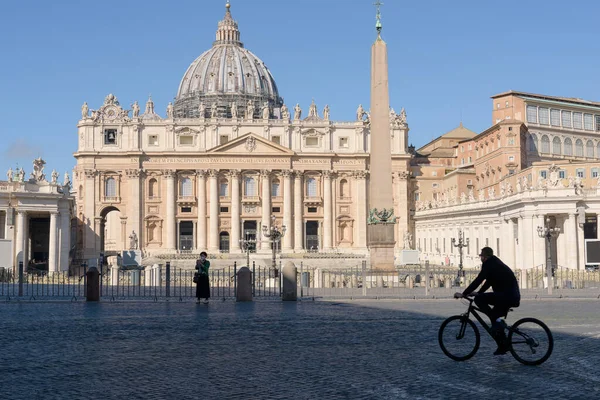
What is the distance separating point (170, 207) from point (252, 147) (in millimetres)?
9744

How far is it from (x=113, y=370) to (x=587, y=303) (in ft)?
54.3

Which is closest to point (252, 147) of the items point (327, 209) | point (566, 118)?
point (327, 209)

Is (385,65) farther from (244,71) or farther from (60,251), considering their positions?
(244,71)

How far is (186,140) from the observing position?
260 feet

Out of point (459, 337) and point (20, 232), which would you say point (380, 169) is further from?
point (20, 232)

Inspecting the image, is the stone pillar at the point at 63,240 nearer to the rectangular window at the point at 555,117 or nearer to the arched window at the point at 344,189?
the arched window at the point at 344,189

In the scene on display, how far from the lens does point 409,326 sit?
1602 cm

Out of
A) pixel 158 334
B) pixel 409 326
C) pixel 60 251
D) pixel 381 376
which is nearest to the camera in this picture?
pixel 381 376

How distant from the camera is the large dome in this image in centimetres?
10381

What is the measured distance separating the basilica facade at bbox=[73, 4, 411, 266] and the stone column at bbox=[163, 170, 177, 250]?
10cm

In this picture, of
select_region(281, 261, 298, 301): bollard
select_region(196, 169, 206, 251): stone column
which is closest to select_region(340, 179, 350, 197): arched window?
select_region(196, 169, 206, 251): stone column

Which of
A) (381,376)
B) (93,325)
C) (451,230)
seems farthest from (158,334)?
(451,230)

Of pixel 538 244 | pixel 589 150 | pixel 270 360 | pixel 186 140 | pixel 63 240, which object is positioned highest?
pixel 186 140

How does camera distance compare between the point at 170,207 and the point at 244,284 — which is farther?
the point at 170,207
